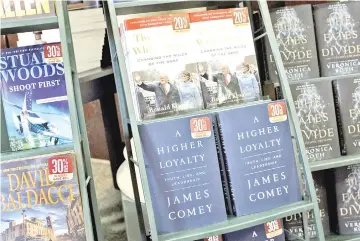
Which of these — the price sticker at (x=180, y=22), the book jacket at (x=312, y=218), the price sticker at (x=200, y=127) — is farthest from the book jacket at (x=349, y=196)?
the price sticker at (x=180, y=22)

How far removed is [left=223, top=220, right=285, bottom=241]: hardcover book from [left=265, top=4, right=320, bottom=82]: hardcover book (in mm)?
697

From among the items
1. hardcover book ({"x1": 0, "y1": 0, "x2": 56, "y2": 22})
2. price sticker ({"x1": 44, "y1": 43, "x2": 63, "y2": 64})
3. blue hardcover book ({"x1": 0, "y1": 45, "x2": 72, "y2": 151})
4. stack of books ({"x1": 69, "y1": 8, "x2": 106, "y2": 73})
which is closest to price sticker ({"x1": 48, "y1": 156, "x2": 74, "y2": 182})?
blue hardcover book ({"x1": 0, "y1": 45, "x2": 72, "y2": 151})

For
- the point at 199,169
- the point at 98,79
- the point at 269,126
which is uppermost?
the point at 98,79

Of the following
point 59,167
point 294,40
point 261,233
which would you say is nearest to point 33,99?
point 59,167

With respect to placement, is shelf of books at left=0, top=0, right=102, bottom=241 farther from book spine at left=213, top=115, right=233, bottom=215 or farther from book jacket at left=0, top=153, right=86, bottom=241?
book spine at left=213, top=115, right=233, bottom=215

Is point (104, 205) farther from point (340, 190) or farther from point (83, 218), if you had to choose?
point (340, 190)

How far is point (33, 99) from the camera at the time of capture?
5.42 ft

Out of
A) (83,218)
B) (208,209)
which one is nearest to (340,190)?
(208,209)

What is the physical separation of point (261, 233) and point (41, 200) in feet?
2.95

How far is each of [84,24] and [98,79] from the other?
318 millimetres

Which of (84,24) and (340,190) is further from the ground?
(84,24)

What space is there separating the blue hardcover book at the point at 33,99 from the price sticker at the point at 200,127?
506mm

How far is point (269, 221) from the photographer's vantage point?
1620 millimetres

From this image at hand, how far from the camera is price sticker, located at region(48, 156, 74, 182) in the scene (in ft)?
4.94
